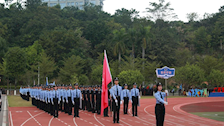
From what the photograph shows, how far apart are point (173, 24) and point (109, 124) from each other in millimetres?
86014

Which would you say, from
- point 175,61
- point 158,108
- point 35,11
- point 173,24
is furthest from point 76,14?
point 158,108

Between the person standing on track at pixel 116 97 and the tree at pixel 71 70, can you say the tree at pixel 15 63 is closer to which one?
the tree at pixel 71 70

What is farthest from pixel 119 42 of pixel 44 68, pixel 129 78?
pixel 129 78

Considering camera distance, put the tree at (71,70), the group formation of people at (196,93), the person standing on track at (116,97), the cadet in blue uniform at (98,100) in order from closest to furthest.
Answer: the person standing on track at (116,97)
the cadet in blue uniform at (98,100)
the group formation of people at (196,93)
the tree at (71,70)

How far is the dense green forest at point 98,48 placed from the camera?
55969 mm

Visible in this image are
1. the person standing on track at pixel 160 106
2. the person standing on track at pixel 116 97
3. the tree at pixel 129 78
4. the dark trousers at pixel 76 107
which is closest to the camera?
the person standing on track at pixel 160 106

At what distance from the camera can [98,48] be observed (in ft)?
250

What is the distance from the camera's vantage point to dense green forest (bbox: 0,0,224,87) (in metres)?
56.0

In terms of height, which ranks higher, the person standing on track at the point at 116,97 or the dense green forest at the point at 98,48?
the dense green forest at the point at 98,48

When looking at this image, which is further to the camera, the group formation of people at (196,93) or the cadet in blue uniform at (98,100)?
the group formation of people at (196,93)

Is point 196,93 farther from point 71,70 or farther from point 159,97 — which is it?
point 159,97

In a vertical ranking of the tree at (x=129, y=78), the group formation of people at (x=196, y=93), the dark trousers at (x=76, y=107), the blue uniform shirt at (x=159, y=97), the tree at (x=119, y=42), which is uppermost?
the tree at (x=119, y=42)

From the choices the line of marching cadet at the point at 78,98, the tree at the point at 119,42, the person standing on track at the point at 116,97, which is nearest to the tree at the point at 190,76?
the tree at the point at 119,42

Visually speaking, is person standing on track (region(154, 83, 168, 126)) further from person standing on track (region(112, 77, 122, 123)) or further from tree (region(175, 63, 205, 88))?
tree (region(175, 63, 205, 88))
